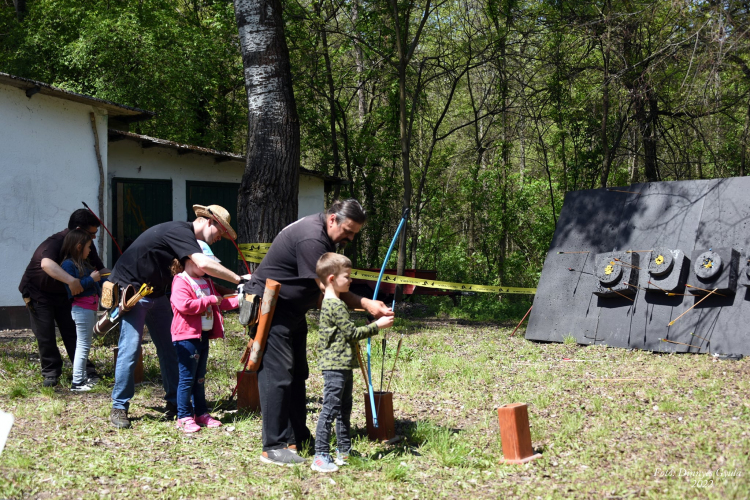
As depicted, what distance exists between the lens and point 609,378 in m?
6.49

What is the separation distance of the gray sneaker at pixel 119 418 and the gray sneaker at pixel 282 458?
1.40 metres

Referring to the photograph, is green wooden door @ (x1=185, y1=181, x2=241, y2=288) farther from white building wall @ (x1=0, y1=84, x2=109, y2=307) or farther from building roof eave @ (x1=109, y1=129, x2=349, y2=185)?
white building wall @ (x1=0, y1=84, x2=109, y2=307)

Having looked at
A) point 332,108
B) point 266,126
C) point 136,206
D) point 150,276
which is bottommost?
point 150,276

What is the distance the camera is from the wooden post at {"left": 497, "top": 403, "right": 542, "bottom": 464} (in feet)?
13.9

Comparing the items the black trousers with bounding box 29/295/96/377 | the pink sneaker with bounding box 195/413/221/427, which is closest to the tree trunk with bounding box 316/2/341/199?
the black trousers with bounding box 29/295/96/377

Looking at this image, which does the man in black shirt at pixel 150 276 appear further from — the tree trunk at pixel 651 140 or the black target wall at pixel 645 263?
the tree trunk at pixel 651 140

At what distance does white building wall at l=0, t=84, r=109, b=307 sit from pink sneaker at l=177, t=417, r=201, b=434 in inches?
256

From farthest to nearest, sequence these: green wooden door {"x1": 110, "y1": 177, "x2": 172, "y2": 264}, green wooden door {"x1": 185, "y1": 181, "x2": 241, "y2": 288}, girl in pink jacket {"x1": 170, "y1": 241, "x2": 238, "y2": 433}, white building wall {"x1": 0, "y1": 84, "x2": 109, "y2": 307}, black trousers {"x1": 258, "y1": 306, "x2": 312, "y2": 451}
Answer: green wooden door {"x1": 185, "y1": 181, "x2": 241, "y2": 288}, green wooden door {"x1": 110, "y1": 177, "x2": 172, "y2": 264}, white building wall {"x1": 0, "y1": 84, "x2": 109, "y2": 307}, girl in pink jacket {"x1": 170, "y1": 241, "x2": 238, "y2": 433}, black trousers {"x1": 258, "y1": 306, "x2": 312, "y2": 451}

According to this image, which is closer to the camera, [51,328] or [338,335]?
[338,335]

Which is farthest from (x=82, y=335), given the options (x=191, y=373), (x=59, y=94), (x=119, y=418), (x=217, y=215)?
(x=59, y=94)

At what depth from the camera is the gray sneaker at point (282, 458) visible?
4.21 metres

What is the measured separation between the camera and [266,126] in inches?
317

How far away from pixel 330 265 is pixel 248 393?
2.10 meters

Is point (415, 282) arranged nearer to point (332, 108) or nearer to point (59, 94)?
point (59, 94)
